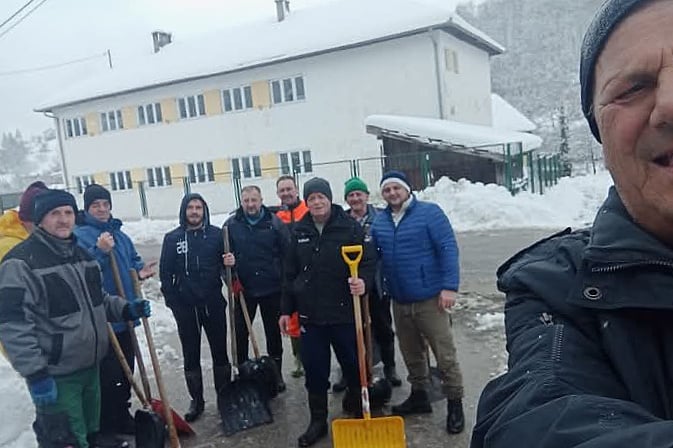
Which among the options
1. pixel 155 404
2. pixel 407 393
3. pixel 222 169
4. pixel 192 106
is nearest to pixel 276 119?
pixel 222 169

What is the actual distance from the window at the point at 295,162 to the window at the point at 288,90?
87.0 inches

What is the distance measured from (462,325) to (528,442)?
18.4ft

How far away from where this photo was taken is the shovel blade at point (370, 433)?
3.64m

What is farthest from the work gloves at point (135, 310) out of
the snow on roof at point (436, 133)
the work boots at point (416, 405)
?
the snow on roof at point (436, 133)

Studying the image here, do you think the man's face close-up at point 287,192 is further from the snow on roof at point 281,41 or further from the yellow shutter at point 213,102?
the yellow shutter at point 213,102

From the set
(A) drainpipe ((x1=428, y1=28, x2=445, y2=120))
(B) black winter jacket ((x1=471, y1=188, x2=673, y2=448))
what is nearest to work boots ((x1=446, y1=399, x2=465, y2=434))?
(B) black winter jacket ((x1=471, y1=188, x2=673, y2=448))

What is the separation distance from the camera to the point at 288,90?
75.1 feet

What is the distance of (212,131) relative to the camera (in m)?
24.4

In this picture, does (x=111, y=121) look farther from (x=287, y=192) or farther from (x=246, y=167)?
(x=287, y=192)

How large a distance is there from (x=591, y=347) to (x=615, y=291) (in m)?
0.11

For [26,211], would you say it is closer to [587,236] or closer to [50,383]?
[50,383]

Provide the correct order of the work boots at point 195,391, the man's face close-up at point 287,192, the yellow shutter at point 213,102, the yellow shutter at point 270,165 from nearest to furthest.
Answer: the work boots at point 195,391 → the man's face close-up at point 287,192 → the yellow shutter at point 270,165 → the yellow shutter at point 213,102

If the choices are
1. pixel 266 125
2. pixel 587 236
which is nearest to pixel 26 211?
pixel 587 236

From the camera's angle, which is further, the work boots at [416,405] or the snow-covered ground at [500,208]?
the snow-covered ground at [500,208]
